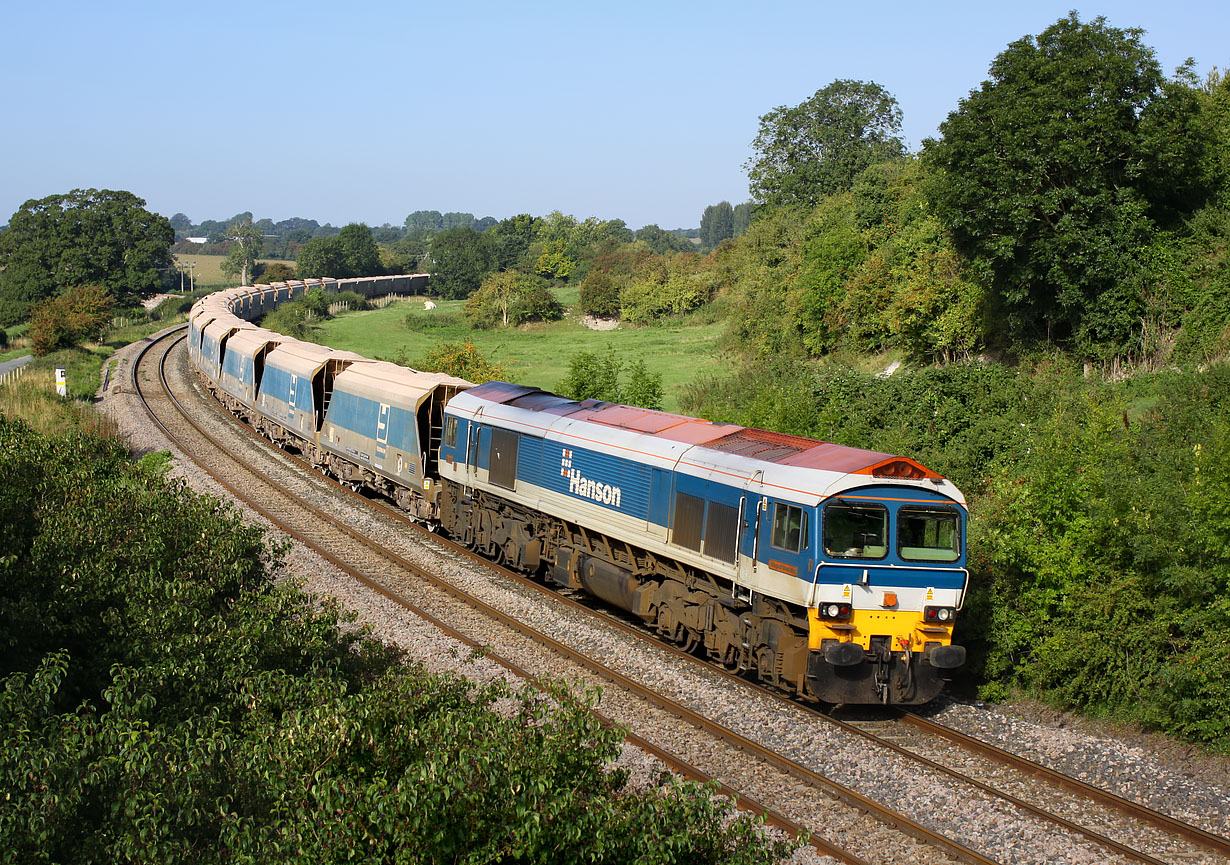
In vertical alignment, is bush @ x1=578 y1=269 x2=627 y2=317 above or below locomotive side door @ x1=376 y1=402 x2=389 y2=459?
above

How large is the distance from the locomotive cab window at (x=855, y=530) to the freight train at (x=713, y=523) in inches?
0.8

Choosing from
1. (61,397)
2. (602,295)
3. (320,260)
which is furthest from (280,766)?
(320,260)

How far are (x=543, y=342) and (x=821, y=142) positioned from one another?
74.9ft

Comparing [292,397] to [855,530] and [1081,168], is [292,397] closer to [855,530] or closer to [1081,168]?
[855,530]

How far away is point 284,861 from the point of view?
6219 millimetres

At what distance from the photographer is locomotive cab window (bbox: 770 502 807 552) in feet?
42.7

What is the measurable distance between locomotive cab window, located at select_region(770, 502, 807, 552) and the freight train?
0.07 feet

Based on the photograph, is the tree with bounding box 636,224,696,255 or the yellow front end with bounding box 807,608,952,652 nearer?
the yellow front end with bounding box 807,608,952,652

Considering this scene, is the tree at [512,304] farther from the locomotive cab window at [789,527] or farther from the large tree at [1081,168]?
the locomotive cab window at [789,527]

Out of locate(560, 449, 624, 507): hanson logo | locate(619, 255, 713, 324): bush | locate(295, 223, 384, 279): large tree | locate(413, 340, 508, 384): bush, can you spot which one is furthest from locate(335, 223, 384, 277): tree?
locate(560, 449, 624, 507): hanson logo

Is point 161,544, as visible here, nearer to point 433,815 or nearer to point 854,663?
point 433,815

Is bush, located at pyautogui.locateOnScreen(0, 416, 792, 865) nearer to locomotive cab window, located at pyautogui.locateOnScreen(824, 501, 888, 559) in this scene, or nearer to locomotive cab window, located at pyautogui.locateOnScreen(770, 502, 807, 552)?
locomotive cab window, located at pyautogui.locateOnScreen(770, 502, 807, 552)

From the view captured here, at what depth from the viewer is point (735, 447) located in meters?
15.4

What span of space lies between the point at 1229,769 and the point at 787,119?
Answer: 54893mm
